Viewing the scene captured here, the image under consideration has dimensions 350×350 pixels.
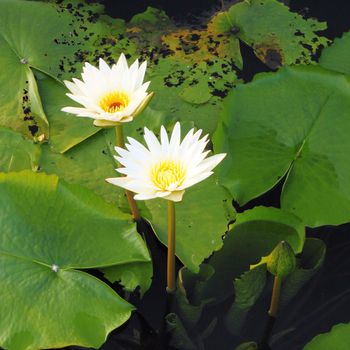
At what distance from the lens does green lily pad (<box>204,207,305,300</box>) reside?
1.63 m

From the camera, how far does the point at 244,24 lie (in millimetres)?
2275

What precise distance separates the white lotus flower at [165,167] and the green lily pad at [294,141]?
39 centimetres

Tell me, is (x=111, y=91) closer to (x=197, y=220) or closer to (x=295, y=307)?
(x=197, y=220)

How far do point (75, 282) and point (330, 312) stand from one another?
0.82 metres

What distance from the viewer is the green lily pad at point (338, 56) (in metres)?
Answer: 2.09

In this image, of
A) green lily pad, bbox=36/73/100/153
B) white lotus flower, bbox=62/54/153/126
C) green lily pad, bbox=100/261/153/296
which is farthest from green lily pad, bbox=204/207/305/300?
green lily pad, bbox=36/73/100/153

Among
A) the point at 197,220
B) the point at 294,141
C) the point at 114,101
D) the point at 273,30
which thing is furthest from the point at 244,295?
the point at 273,30

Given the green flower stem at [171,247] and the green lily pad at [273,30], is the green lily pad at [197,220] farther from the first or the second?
the green lily pad at [273,30]

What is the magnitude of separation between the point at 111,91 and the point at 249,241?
58 centimetres

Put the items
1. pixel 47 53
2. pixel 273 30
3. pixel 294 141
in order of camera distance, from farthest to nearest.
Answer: pixel 273 30 → pixel 47 53 → pixel 294 141

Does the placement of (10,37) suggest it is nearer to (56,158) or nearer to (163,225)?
(56,158)

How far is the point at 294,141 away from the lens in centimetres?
179

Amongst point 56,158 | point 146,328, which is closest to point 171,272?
point 146,328

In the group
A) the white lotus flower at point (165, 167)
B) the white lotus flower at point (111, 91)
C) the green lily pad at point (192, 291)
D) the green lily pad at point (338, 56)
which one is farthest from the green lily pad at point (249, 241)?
the green lily pad at point (338, 56)
